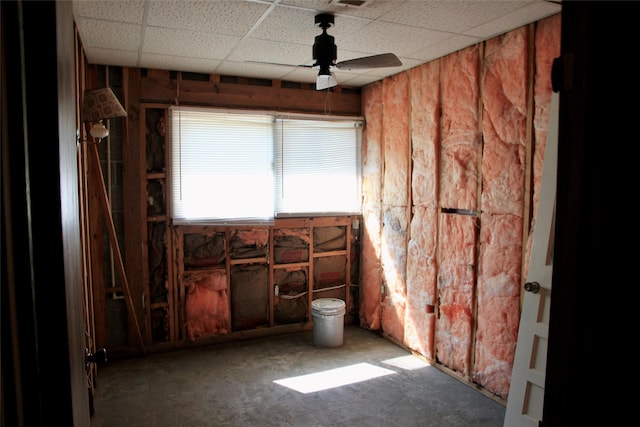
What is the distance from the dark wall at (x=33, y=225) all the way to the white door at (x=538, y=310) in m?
2.65

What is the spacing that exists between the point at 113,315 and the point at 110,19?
8.91ft

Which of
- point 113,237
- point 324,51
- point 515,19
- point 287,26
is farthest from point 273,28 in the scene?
point 113,237

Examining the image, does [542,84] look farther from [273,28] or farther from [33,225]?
[33,225]

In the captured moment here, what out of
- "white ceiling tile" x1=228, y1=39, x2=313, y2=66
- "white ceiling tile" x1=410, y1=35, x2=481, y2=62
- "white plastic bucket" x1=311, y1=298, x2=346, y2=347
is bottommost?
"white plastic bucket" x1=311, y1=298, x2=346, y2=347

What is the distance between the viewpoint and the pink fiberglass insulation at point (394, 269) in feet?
14.8

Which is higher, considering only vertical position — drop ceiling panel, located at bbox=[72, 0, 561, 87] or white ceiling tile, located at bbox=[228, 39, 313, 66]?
white ceiling tile, located at bbox=[228, 39, 313, 66]

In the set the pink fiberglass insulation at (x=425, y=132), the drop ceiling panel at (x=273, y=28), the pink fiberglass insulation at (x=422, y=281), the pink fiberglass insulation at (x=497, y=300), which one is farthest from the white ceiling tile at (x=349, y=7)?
the pink fiberglass insulation at (x=422, y=281)

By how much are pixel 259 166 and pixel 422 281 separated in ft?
6.81

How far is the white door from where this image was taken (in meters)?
2.69

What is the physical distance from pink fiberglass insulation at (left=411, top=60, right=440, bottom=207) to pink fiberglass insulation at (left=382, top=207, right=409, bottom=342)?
1.12 ft

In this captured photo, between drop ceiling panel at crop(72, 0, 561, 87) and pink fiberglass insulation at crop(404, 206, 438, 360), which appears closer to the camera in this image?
drop ceiling panel at crop(72, 0, 561, 87)

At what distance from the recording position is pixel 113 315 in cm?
423

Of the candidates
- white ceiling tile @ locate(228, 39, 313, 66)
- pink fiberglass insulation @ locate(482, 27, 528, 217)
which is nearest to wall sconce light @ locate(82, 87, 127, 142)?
white ceiling tile @ locate(228, 39, 313, 66)

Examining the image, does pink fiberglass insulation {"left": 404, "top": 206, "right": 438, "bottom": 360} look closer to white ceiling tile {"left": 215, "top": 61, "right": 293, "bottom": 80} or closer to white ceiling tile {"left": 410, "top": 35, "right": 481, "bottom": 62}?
white ceiling tile {"left": 410, "top": 35, "right": 481, "bottom": 62}
